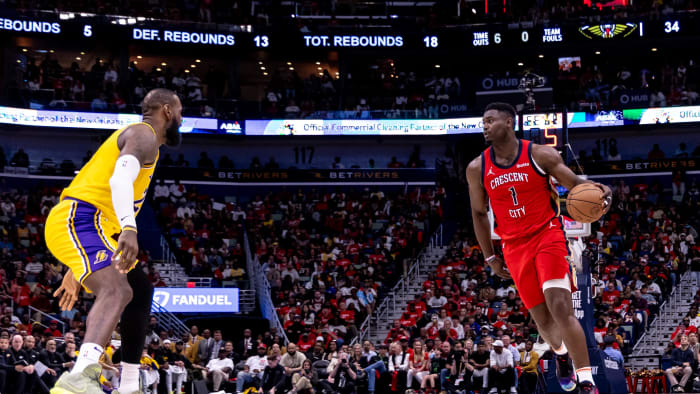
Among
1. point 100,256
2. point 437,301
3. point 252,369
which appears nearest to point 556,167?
point 100,256

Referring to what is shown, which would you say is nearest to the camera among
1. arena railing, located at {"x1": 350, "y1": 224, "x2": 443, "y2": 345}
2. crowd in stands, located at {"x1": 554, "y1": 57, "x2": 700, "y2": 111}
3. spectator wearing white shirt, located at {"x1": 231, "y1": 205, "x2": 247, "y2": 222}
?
arena railing, located at {"x1": 350, "y1": 224, "x2": 443, "y2": 345}

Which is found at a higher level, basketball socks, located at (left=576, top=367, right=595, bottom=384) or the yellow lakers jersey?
the yellow lakers jersey

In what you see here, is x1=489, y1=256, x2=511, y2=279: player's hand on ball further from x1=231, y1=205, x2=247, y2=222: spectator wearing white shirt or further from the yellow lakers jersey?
x1=231, y1=205, x2=247, y2=222: spectator wearing white shirt

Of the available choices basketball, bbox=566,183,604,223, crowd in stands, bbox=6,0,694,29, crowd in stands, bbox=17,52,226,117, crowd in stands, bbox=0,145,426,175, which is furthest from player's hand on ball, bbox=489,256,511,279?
crowd in stands, bbox=6,0,694,29

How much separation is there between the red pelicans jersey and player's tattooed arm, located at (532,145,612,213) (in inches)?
1.9

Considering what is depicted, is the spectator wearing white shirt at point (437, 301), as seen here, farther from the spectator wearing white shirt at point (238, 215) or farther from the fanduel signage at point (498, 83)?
the fanduel signage at point (498, 83)

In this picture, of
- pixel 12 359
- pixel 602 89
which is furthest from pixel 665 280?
pixel 12 359

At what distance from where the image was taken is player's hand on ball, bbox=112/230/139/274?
16.0 ft

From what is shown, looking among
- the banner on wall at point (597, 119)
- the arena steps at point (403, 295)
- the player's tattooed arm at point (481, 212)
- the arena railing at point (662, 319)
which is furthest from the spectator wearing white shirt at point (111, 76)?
the player's tattooed arm at point (481, 212)

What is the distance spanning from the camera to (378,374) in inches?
680

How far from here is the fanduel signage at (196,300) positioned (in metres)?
23.1

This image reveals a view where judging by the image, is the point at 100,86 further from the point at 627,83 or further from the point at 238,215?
the point at 627,83

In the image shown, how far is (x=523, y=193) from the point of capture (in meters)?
7.00

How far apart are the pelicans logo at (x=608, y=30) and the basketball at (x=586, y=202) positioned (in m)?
28.2
